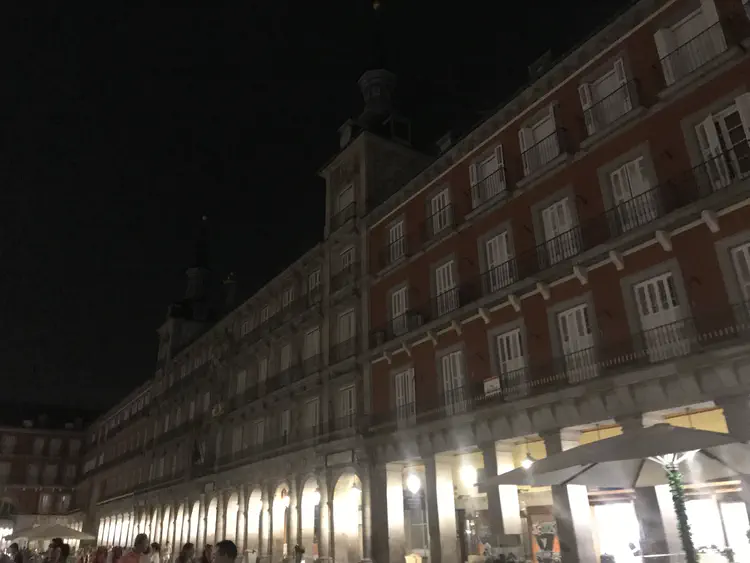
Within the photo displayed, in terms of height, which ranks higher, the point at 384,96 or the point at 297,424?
the point at 384,96

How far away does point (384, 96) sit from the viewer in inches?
1233

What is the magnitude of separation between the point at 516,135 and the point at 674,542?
12.4 metres

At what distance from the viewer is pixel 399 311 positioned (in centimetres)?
2314

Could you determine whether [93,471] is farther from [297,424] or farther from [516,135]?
[516,135]

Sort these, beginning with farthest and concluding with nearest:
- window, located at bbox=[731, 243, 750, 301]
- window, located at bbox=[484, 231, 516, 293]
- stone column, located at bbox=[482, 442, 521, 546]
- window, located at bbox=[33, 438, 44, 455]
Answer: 1. window, located at bbox=[33, 438, 44, 455]
2. window, located at bbox=[484, 231, 516, 293]
3. stone column, located at bbox=[482, 442, 521, 546]
4. window, located at bbox=[731, 243, 750, 301]

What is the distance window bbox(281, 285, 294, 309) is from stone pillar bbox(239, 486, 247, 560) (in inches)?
404

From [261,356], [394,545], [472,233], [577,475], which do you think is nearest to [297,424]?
[261,356]

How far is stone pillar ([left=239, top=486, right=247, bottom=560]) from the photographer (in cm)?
3064

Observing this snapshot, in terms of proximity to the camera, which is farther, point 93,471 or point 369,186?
point 93,471

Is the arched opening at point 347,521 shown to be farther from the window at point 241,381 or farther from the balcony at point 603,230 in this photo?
the window at point 241,381

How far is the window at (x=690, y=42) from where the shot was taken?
542 inches

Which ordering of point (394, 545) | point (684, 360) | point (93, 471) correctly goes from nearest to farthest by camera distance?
point (684, 360)
point (394, 545)
point (93, 471)

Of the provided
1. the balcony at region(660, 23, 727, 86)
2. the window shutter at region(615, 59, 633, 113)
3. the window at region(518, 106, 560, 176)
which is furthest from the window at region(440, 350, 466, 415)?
the balcony at region(660, 23, 727, 86)

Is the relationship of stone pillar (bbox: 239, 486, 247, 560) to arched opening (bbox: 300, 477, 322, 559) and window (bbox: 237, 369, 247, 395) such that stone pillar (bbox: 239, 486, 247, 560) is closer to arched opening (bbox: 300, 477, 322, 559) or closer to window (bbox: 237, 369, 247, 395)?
arched opening (bbox: 300, 477, 322, 559)
